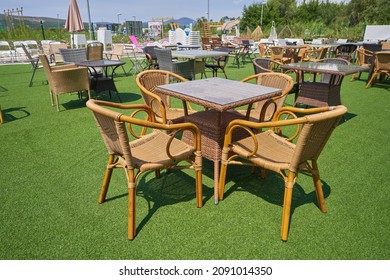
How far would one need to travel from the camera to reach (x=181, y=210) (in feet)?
7.06

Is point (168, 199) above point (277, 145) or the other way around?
the other way around

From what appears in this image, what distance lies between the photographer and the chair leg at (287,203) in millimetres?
1786

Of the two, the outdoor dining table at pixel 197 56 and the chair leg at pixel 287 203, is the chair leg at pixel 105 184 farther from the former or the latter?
the outdoor dining table at pixel 197 56

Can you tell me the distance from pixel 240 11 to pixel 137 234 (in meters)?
42.9

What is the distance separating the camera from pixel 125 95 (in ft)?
19.6

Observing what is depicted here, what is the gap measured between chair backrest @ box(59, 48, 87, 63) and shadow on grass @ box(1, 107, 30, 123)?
1686 mm

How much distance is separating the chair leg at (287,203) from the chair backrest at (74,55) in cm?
581

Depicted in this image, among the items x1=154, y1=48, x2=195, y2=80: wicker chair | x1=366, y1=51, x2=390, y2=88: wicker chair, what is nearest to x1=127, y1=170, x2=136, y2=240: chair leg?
x1=154, y1=48, x2=195, y2=80: wicker chair

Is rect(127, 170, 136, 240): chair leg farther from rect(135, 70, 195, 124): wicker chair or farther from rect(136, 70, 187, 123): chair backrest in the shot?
rect(136, 70, 187, 123): chair backrest

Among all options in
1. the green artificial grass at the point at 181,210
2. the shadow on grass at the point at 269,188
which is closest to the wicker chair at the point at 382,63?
the green artificial grass at the point at 181,210
